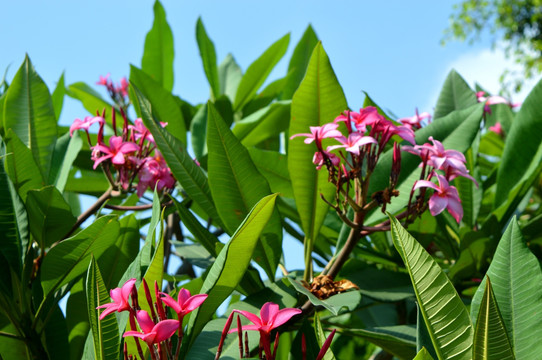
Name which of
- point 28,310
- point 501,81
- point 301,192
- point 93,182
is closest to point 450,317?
point 301,192

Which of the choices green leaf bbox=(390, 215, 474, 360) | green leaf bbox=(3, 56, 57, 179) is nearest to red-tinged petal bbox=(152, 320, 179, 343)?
green leaf bbox=(390, 215, 474, 360)

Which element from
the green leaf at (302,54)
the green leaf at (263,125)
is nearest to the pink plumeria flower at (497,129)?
the green leaf at (302,54)

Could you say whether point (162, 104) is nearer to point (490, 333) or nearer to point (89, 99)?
point (89, 99)

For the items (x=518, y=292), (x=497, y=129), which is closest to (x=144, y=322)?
(x=518, y=292)

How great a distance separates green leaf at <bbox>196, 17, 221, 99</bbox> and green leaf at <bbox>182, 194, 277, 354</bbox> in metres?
1.51

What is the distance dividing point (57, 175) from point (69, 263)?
47 centimetres

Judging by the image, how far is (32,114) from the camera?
1393 mm

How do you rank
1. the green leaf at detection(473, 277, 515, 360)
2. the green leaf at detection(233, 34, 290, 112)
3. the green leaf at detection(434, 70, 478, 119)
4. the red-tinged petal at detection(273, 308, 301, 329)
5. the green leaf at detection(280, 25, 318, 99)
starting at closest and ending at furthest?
1. the green leaf at detection(473, 277, 515, 360)
2. the red-tinged petal at detection(273, 308, 301, 329)
3. the green leaf at detection(434, 70, 478, 119)
4. the green leaf at detection(280, 25, 318, 99)
5. the green leaf at detection(233, 34, 290, 112)

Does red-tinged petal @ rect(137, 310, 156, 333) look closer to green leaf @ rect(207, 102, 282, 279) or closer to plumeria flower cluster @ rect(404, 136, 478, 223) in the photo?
green leaf @ rect(207, 102, 282, 279)

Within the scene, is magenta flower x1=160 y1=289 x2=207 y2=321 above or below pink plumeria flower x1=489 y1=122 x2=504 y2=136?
above

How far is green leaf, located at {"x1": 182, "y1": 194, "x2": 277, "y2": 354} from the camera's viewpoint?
0.81 m

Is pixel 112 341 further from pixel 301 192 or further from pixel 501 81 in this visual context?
pixel 501 81

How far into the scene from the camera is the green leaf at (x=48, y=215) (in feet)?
3.60

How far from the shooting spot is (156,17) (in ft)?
7.27
